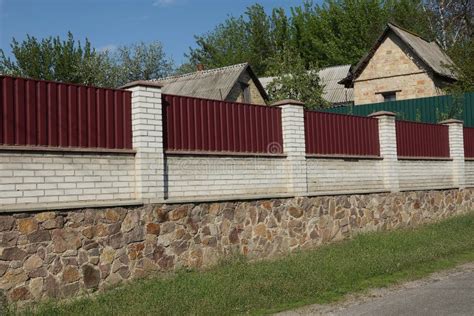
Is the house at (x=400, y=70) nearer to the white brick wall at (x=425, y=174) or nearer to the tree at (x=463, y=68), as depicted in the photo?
the tree at (x=463, y=68)

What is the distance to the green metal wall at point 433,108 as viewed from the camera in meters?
19.7

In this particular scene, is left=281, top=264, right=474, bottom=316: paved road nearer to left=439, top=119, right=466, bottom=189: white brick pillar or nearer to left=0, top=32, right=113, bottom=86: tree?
left=439, top=119, right=466, bottom=189: white brick pillar

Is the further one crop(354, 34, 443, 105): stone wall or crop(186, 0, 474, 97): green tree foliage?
crop(186, 0, 474, 97): green tree foliage

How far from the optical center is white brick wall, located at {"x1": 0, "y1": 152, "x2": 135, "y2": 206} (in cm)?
686

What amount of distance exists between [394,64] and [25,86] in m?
23.4

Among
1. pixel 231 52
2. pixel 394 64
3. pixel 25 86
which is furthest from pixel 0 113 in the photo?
pixel 231 52

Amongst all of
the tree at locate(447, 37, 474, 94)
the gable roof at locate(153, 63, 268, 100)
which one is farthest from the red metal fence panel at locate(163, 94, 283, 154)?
the tree at locate(447, 37, 474, 94)

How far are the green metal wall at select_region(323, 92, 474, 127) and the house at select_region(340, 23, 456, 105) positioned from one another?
5.79m

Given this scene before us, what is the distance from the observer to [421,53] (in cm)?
2652

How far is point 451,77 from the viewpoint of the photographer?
1048 inches

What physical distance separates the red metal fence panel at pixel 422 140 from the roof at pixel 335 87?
52.4ft

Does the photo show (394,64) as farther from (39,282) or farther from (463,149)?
(39,282)

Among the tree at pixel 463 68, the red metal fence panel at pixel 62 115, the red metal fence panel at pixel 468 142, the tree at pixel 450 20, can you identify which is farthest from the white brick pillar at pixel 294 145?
the tree at pixel 450 20

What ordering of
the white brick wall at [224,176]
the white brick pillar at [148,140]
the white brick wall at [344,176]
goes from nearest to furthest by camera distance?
the white brick pillar at [148,140] → the white brick wall at [224,176] → the white brick wall at [344,176]
